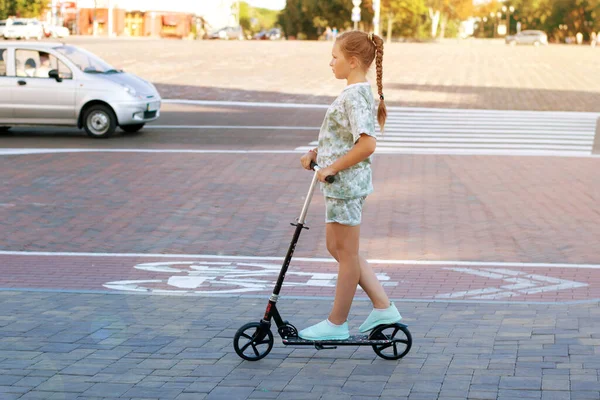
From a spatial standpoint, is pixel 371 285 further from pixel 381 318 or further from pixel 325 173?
pixel 325 173

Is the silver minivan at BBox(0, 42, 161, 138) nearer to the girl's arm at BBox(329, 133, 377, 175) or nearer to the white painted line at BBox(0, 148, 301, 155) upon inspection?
the white painted line at BBox(0, 148, 301, 155)

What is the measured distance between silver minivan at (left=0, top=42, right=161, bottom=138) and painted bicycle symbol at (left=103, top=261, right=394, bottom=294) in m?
9.67

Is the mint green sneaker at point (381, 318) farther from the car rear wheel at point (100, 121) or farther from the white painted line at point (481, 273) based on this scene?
the car rear wheel at point (100, 121)

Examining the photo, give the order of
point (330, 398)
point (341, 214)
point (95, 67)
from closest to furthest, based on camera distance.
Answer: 1. point (330, 398)
2. point (341, 214)
3. point (95, 67)

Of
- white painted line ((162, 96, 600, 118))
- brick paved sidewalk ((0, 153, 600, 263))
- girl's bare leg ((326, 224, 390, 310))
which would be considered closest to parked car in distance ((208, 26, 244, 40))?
white painted line ((162, 96, 600, 118))

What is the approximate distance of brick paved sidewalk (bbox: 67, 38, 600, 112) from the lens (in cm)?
2723

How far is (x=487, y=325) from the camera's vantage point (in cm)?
595

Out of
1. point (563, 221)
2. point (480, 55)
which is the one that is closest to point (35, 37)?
point (480, 55)

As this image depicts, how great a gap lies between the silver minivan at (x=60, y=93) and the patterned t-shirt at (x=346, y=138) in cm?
1307

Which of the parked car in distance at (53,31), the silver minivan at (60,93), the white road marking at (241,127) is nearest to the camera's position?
the silver minivan at (60,93)

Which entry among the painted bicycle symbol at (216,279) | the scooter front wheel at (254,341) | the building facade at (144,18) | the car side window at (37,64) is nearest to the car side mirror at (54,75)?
the car side window at (37,64)

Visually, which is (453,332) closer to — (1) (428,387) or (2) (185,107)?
(1) (428,387)

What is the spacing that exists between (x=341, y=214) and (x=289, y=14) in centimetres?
9846

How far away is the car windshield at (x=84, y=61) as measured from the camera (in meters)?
17.9
